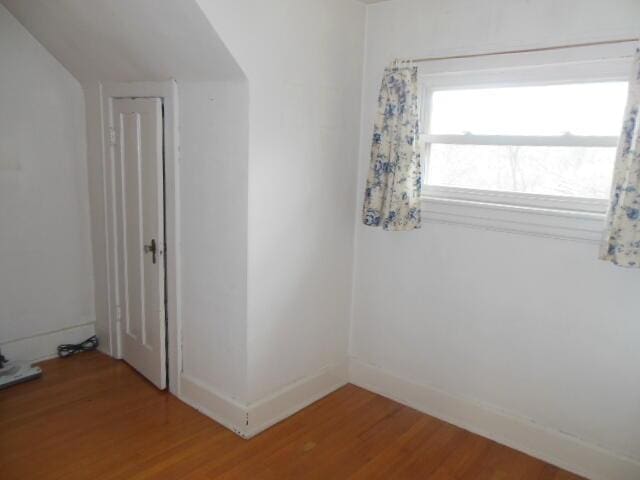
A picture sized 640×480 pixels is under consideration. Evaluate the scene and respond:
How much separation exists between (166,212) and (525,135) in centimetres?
207

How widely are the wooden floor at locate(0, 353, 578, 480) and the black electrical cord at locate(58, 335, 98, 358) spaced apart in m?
0.39

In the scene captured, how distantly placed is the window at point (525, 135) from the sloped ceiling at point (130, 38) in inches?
49.7

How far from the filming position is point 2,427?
2.74 meters

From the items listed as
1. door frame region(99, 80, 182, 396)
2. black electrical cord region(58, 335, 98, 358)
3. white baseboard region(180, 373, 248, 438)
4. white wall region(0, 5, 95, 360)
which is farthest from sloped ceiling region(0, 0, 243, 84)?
black electrical cord region(58, 335, 98, 358)

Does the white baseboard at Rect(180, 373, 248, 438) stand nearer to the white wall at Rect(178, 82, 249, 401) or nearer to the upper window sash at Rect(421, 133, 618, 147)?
the white wall at Rect(178, 82, 249, 401)

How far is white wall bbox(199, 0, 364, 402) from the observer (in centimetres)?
253

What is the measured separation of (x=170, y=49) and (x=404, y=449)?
2.44m

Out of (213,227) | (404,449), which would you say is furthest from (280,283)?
(404,449)

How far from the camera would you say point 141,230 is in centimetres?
319

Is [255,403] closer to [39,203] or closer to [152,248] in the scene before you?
[152,248]

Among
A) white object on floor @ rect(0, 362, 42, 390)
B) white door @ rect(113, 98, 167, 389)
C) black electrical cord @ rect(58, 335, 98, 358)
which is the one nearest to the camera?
white door @ rect(113, 98, 167, 389)

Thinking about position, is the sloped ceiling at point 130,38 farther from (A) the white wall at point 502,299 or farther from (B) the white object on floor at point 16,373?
(B) the white object on floor at point 16,373

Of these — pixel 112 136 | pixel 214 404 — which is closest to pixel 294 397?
pixel 214 404

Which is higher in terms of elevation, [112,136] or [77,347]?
[112,136]
